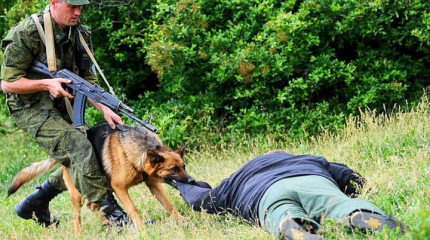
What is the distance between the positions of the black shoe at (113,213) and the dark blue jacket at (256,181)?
935 mm

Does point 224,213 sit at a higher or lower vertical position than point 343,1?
lower

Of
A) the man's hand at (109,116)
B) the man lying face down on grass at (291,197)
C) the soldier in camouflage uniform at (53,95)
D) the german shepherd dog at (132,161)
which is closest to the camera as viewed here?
the man lying face down on grass at (291,197)

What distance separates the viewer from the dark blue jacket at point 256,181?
175 inches

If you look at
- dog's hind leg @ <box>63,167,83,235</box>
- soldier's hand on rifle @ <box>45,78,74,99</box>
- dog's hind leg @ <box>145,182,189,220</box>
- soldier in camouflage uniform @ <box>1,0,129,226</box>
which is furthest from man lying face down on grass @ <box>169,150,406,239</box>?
soldier's hand on rifle @ <box>45,78,74,99</box>

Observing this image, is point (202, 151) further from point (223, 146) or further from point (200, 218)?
point (200, 218)

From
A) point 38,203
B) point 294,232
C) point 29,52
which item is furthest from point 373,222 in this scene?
point 38,203

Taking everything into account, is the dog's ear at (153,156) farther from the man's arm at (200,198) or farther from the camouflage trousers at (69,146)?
the camouflage trousers at (69,146)

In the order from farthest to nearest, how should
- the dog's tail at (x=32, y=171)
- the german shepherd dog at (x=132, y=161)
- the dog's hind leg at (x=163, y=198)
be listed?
1. the dog's tail at (x=32, y=171)
2. the dog's hind leg at (x=163, y=198)
3. the german shepherd dog at (x=132, y=161)

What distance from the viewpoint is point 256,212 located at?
4.39m

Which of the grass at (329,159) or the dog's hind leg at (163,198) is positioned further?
the dog's hind leg at (163,198)

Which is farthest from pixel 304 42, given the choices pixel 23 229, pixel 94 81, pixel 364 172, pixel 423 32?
pixel 23 229

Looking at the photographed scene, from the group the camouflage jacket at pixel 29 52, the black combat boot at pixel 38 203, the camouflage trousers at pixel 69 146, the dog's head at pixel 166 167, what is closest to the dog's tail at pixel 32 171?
the black combat boot at pixel 38 203

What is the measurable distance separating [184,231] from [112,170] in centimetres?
117

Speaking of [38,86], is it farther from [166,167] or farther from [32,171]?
[166,167]
